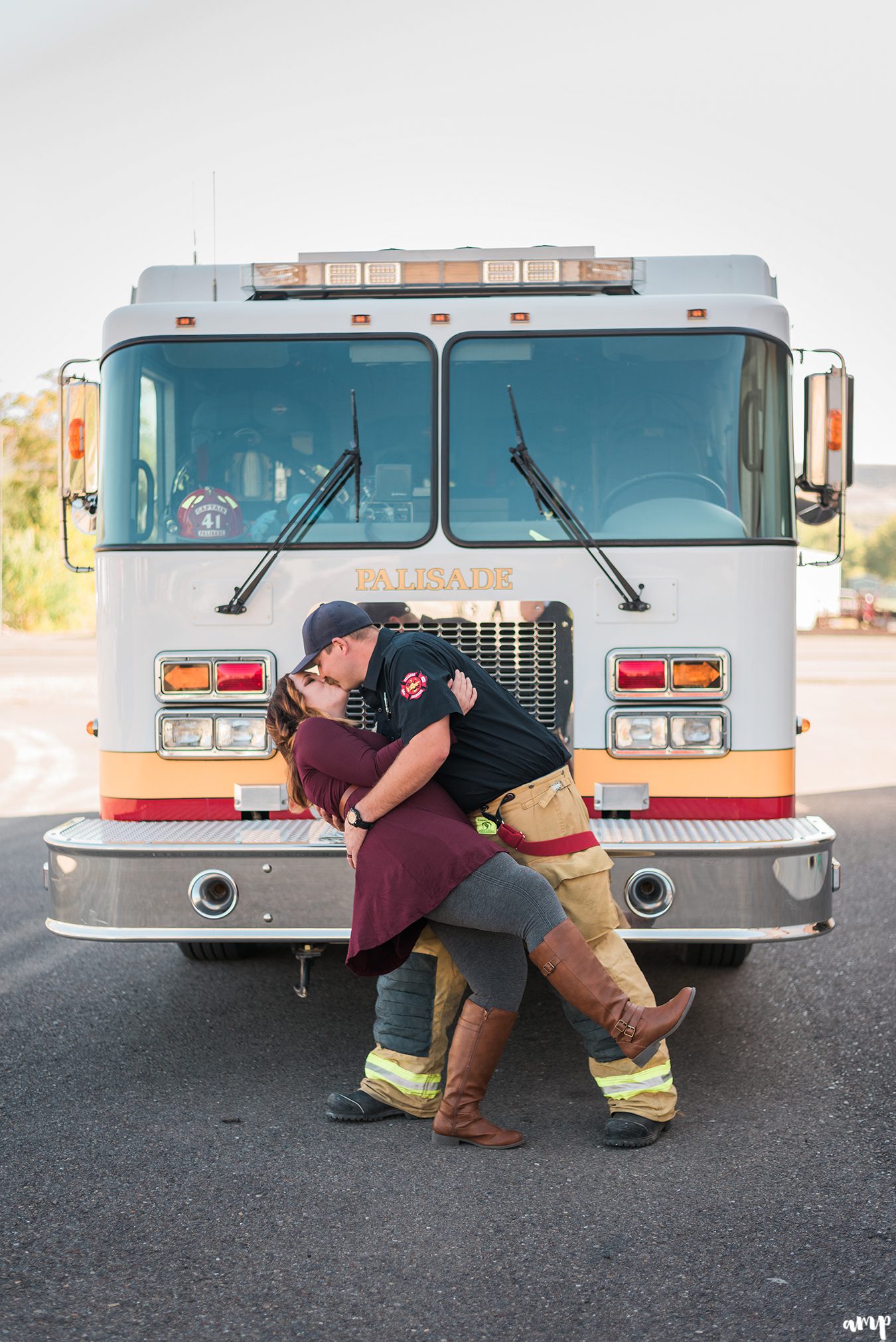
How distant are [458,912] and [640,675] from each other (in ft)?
4.04

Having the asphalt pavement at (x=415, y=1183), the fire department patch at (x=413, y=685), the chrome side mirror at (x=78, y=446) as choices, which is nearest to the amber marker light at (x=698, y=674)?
the fire department patch at (x=413, y=685)

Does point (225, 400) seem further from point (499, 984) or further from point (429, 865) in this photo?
point (499, 984)

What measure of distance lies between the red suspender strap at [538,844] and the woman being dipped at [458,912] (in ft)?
0.36

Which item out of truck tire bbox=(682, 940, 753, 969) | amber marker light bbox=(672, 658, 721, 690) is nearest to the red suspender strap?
amber marker light bbox=(672, 658, 721, 690)

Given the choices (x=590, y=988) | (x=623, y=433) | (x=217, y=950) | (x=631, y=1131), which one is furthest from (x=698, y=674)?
(x=217, y=950)

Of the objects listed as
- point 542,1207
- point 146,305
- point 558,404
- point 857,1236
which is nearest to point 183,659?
point 146,305

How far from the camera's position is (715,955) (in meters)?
6.17

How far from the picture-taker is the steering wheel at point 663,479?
490 centimetres

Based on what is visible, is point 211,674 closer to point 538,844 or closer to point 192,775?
point 192,775

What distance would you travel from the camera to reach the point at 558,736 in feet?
15.9

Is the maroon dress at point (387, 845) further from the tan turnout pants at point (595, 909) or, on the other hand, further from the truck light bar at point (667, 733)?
the truck light bar at point (667, 733)

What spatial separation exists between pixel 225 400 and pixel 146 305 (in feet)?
1.49

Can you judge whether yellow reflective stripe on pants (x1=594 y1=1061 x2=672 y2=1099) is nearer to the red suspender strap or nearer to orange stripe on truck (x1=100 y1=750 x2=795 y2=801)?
the red suspender strap

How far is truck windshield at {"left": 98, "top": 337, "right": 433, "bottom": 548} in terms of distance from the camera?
4953 mm
